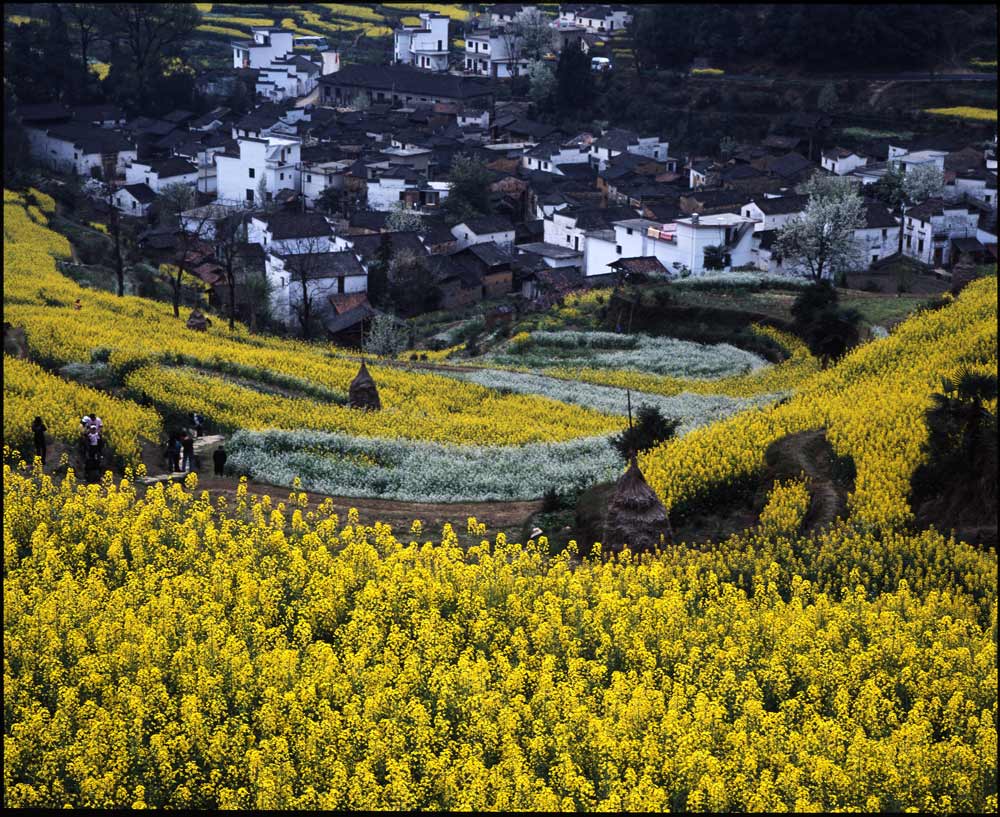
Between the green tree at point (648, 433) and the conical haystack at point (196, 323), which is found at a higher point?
the green tree at point (648, 433)

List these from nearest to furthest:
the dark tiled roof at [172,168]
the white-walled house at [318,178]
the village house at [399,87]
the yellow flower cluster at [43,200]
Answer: the yellow flower cluster at [43,200] < the white-walled house at [318,178] < the dark tiled roof at [172,168] < the village house at [399,87]

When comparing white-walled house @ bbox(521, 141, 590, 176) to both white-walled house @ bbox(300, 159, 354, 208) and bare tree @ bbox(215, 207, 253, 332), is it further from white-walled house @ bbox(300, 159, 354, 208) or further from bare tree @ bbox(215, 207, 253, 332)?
bare tree @ bbox(215, 207, 253, 332)

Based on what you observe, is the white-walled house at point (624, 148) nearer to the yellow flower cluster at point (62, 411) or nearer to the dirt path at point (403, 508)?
the yellow flower cluster at point (62, 411)

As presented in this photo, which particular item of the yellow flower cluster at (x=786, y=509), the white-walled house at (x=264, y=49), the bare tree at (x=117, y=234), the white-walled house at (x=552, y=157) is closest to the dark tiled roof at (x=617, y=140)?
the white-walled house at (x=552, y=157)

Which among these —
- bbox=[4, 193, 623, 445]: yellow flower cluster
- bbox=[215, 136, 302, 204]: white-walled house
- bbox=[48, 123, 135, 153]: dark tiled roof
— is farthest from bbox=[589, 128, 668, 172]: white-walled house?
bbox=[4, 193, 623, 445]: yellow flower cluster

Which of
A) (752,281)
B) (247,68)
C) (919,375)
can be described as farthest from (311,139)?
(919,375)

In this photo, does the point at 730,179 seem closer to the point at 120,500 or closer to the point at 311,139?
the point at 311,139
